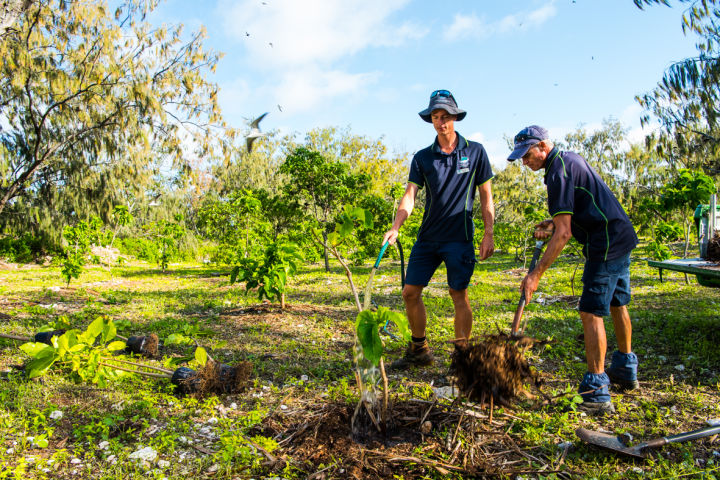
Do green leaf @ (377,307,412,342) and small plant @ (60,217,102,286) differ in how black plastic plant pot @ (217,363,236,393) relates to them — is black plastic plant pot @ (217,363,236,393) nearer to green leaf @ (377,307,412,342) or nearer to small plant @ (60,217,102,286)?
green leaf @ (377,307,412,342)

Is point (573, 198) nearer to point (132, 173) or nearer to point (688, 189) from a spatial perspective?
point (688, 189)

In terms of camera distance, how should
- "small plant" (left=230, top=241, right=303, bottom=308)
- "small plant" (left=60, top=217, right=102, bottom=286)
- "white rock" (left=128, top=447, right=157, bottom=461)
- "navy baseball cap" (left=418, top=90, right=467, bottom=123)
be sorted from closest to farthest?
"white rock" (left=128, top=447, right=157, bottom=461)
"navy baseball cap" (left=418, top=90, right=467, bottom=123)
"small plant" (left=230, top=241, right=303, bottom=308)
"small plant" (left=60, top=217, right=102, bottom=286)

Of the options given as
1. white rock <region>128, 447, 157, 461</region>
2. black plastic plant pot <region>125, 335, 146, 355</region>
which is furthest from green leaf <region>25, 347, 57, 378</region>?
black plastic plant pot <region>125, 335, 146, 355</region>

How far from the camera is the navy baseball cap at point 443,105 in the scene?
304 centimetres

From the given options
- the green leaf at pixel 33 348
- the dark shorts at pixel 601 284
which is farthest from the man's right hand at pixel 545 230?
the green leaf at pixel 33 348

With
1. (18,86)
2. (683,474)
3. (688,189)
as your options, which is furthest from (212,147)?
(683,474)

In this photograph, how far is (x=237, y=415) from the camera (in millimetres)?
2676

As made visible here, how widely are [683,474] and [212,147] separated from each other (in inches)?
525

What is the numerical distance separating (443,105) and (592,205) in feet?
3.77

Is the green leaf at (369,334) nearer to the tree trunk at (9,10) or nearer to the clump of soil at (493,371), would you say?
the clump of soil at (493,371)

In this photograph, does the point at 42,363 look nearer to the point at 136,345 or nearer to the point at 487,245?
the point at 136,345

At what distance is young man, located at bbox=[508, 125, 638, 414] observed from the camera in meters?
2.59

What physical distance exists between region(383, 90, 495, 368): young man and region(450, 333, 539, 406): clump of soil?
931mm

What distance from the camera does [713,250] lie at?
159 inches
